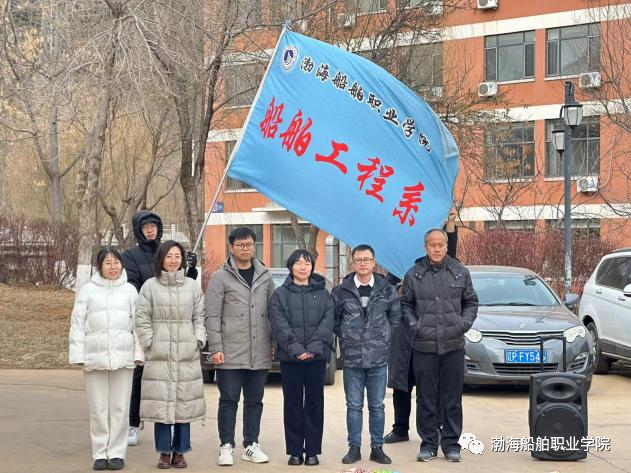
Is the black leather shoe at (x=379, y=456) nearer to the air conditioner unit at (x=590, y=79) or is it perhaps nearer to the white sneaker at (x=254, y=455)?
the white sneaker at (x=254, y=455)

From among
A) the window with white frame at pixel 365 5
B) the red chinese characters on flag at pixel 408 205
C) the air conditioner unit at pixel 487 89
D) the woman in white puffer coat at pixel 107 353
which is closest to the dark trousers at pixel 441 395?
the red chinese characters on flag at pixel 408 205

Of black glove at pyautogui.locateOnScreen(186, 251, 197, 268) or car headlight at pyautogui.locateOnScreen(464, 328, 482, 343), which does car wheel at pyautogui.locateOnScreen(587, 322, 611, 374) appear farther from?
black glove at pyautogui.locateOnScreen(186, 251, 197, 268)

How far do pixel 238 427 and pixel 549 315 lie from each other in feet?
15.9

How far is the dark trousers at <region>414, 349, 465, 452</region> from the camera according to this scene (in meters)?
9.34

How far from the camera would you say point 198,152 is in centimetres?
2166

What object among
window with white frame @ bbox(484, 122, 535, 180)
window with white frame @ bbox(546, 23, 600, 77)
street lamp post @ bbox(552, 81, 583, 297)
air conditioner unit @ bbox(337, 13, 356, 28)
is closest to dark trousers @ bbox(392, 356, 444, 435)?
street lamp post @ bbox(552, 81, 583, 297)

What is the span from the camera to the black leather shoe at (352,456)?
912cm

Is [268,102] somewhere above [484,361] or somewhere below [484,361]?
above

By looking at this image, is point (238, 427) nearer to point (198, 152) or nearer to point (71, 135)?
point (198, 152)

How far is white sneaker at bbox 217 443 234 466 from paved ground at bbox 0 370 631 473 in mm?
72

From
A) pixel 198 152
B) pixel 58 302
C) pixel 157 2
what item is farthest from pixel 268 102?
pixel 58 302

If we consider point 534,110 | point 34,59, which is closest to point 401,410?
point 34,59

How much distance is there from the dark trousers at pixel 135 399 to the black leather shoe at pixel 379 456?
79.9 inches

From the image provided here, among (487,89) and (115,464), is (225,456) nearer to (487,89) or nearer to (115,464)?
(115,464)
